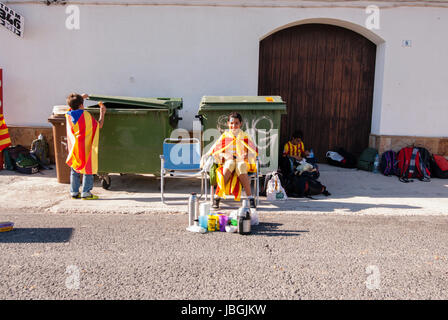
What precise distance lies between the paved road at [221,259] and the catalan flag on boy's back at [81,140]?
1010 millimetres

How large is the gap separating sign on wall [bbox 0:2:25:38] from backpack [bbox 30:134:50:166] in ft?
7.25

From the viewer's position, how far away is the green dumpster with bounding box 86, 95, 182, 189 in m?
5.53

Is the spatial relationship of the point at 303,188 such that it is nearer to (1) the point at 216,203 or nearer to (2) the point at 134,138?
(1) the point at 216,203

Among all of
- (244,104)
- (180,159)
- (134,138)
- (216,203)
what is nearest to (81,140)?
(134,138)

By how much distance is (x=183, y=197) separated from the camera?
5418mm

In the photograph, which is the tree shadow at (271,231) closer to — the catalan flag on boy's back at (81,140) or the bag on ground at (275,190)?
the bag on ground at (275,190)

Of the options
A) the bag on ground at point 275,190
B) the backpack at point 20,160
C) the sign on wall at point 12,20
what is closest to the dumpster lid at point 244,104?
the bag on ground at point 275,190

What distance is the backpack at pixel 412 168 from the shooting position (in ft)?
22.9

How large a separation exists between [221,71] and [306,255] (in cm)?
515

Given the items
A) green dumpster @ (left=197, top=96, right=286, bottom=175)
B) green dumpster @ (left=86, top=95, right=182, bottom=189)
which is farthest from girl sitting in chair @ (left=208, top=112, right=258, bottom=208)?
green dumpster @ (left=86, top=95, right=182, bottom=189)

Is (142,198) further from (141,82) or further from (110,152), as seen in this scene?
(141,82)

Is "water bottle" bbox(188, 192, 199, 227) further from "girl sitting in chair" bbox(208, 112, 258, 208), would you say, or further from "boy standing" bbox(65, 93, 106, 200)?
"boy standing" bbox(65, 93, 106, 200)
